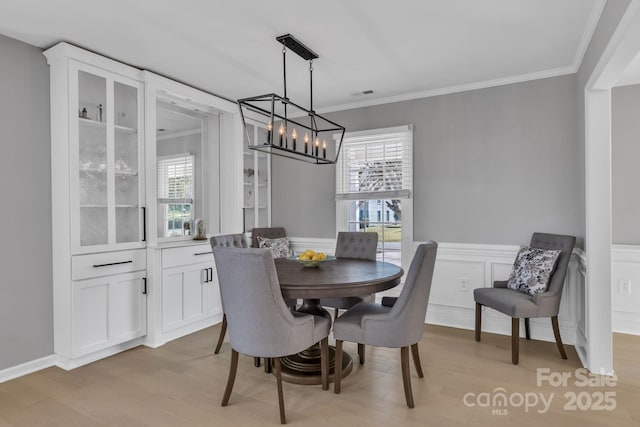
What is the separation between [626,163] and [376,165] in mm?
2616

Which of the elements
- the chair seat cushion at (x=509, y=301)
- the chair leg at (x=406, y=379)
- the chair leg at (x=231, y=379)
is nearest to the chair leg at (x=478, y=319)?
the chair seat cushion at (x=509, y=301)

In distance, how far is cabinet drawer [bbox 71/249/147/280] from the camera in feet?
9.95

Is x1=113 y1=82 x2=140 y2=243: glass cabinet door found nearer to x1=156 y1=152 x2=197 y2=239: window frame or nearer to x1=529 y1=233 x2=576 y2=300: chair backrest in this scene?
x1=156 y1=152 x2=197 y2=239: window frame

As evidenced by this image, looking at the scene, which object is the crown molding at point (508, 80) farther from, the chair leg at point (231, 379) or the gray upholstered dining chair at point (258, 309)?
the chair leg at point (231, 379)

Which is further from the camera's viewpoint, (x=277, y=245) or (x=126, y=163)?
(x=277, y=245)

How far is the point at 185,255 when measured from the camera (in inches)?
151

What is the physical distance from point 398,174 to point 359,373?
236 cm

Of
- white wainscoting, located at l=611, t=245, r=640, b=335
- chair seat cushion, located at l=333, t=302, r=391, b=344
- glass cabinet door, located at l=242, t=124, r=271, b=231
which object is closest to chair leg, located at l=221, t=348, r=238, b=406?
chair seat cushion, located at l=333, t=302, r=391, b=344

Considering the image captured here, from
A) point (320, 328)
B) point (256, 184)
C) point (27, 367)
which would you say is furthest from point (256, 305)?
point (256, 184)

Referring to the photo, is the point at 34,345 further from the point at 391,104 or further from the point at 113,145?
the point at 391,104

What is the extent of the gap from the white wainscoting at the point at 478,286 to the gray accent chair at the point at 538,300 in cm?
26

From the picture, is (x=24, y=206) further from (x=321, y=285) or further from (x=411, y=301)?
(x=411, y=301)

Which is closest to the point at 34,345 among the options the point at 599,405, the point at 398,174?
the point at 398,174

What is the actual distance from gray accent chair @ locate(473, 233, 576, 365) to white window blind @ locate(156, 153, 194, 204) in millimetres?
3263
